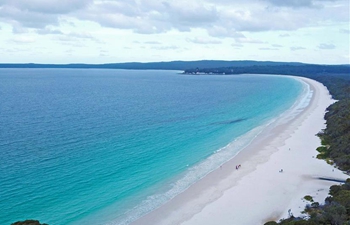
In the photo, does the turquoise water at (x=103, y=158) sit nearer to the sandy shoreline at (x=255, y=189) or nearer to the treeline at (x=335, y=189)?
the sandy shoreline at (x=255, y=189)

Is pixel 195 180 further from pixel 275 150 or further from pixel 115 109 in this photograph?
pixel 115 109

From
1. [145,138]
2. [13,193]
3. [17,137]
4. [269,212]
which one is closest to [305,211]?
[269,212]

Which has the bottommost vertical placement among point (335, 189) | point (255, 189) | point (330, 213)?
point (255, 189)

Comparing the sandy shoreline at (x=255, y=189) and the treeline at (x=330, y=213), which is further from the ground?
the treeline at (x=330, y=213)

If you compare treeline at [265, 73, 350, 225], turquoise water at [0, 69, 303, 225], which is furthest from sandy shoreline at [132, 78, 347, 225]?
turquoise water at [0, 69, 303, 225]

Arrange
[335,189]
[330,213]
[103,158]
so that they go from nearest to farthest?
[330,213] → [335,189] → [103,158]

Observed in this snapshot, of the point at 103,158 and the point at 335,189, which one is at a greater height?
the point at 335,189

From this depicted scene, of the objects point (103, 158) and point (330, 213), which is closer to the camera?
point (330, 213)

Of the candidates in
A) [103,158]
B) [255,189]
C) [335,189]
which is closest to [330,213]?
[335,189]

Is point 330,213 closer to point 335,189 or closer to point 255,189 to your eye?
point 335,189

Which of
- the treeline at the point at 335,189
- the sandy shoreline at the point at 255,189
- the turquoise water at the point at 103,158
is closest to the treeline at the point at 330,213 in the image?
the treeline at the point at 335,189
